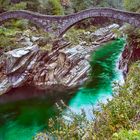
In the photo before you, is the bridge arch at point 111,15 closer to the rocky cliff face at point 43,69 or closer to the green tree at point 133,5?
the rocky cliff face at point 43,69

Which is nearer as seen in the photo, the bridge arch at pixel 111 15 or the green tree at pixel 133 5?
the bridge arch at pixel 111 15

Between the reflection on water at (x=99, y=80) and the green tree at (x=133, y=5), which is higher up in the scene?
the green tree at (x=133, y=5)

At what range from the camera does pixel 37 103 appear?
77.5ft

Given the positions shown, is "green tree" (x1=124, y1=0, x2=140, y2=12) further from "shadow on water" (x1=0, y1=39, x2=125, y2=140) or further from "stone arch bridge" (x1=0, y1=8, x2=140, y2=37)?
"shadow on water" (x1=0, y1=39, x2=125, y2=140)

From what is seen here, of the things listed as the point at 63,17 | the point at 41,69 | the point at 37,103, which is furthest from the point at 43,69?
the point at 37,103

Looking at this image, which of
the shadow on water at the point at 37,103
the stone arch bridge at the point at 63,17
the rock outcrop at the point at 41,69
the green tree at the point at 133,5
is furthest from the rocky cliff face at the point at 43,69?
the green tree at the point at 133,5

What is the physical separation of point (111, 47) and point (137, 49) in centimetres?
1741

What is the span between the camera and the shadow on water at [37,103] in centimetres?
1931

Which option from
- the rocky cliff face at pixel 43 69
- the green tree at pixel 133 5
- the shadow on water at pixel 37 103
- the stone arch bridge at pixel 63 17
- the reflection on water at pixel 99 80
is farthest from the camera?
the green tree at pixel 133 5

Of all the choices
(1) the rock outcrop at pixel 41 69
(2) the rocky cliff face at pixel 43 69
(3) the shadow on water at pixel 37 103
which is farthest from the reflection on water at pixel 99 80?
(1) the rock outcrop at pixel 41 69

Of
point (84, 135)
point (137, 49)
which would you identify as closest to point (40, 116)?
point (137, 49)

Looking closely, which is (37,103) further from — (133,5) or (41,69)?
(133,5)

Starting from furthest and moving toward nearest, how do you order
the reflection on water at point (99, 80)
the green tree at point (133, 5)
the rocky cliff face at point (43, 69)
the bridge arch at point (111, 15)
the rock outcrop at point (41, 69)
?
the green tree at point (133, 5)
the rock outcrop at point (41, 69)
the rocky cliff face at point (43, 69)
the bridge arch at point (111, 15)
the reflection on water at point (99, 80)

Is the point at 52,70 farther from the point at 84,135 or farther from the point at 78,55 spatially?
the point at 84,135
